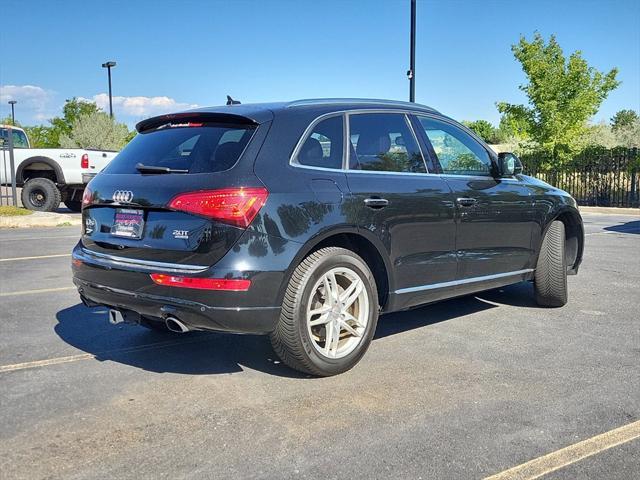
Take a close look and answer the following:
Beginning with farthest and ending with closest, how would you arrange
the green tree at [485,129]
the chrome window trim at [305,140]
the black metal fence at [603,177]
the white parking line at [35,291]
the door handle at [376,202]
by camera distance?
the green tree at [485,129] → the black metal fence at [603,177] → the white parking line at [35,291] → the door handle at [376,202] → the chrome window trim at [305,140]

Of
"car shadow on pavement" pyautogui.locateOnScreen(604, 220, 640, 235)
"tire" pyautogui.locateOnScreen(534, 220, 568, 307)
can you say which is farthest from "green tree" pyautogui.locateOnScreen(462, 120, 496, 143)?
"tire" pyautogui.locateOnScreen(534, 220, 568, 307)

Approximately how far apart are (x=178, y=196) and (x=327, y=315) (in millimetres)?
1165

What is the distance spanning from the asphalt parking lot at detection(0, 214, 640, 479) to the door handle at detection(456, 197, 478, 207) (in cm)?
102

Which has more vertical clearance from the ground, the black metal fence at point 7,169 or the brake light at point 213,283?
the black metal fence at point 7,169

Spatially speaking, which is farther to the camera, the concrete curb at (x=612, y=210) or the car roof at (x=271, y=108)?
the concrete curb at (x=612, y=210)

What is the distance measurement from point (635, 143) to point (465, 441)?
3953 cm

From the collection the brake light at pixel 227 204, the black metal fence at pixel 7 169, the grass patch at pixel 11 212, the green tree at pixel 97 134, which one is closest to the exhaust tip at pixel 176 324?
the brake light at pixel 227 204

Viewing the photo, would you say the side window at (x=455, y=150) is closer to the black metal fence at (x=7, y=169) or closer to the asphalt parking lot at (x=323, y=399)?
the asphalt parking lot at (x=323, y=399)

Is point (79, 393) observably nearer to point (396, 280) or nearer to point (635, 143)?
point (396, 280)

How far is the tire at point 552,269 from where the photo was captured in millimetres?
5801

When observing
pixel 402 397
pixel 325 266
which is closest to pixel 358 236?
pixel 325 266

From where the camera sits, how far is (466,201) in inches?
193

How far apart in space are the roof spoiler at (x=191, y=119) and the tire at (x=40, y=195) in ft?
42.8

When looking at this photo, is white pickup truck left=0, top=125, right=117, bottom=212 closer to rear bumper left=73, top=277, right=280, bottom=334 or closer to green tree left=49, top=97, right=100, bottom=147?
rear bumper left=73, top=277, right=280, bottom=334
